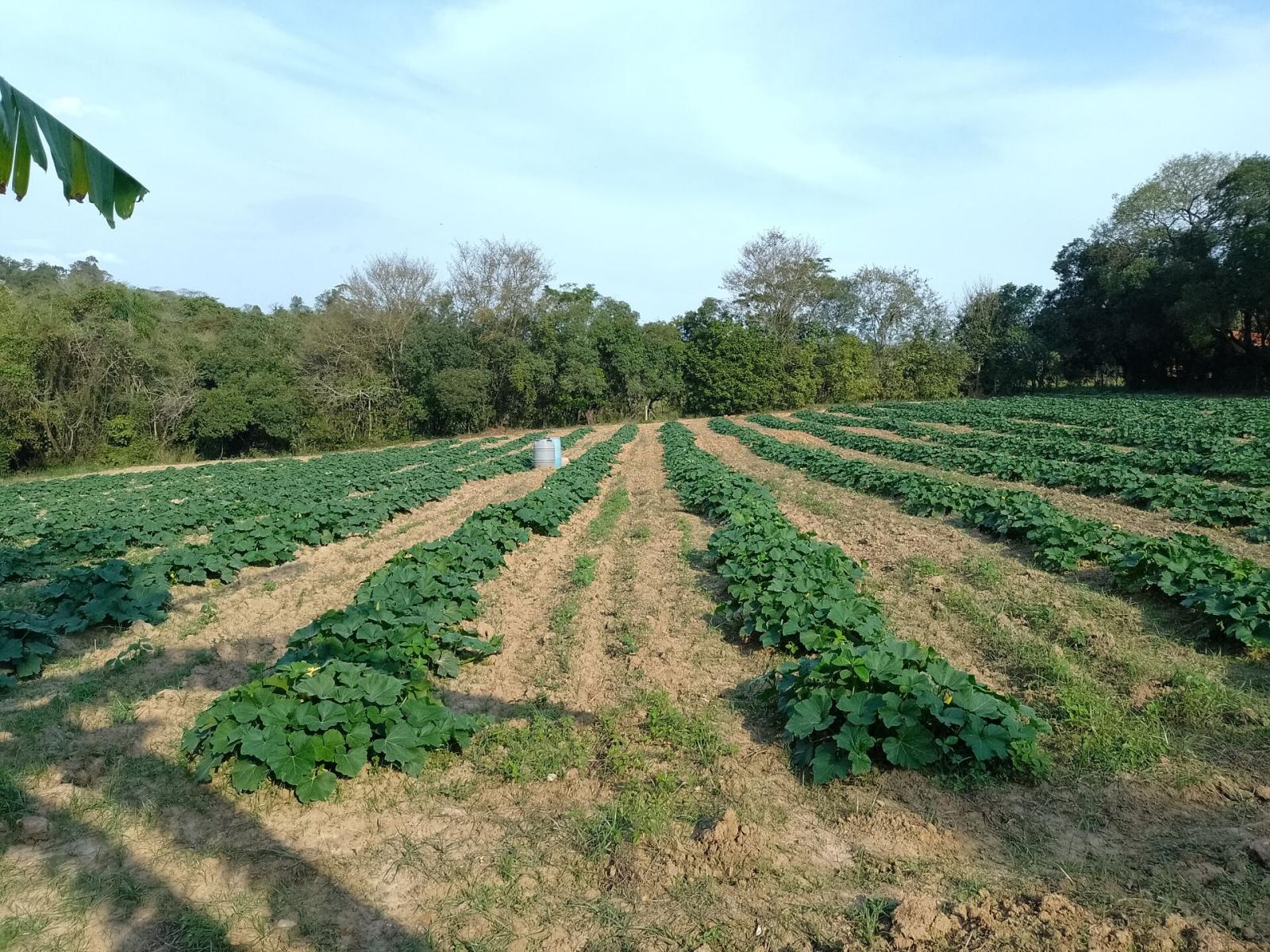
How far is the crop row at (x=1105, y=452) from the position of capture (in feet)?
47.4

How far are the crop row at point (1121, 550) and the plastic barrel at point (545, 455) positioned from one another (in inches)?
394

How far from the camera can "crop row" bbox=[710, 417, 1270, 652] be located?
5.93m

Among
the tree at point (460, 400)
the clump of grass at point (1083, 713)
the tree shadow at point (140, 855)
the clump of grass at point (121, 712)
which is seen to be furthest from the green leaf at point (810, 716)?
the tree at point (460, 400)

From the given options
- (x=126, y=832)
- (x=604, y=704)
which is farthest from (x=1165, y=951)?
(x=126, y=832)

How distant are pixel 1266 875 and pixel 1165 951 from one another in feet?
3.07

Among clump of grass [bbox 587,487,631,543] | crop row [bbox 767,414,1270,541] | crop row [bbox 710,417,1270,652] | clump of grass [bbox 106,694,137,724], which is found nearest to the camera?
clump of grass [bbox 106,694,137,724]

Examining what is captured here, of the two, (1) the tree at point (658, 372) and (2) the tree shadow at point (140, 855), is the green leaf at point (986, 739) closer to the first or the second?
(2) the tree shadow at point (140, 855)

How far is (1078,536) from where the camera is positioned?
864 cm

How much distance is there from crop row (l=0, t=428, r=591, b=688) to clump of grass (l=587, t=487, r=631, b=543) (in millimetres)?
4067

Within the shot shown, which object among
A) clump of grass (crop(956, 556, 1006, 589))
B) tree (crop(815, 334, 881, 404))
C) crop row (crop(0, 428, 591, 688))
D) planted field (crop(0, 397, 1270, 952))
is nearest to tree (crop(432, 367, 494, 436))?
tree (crop(815, 334, 881, 404))

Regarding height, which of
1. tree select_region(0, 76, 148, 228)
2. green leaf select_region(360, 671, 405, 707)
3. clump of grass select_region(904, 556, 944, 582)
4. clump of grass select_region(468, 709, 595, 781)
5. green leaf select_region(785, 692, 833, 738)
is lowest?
clump of grass select_region(468, 709, 595, 781)

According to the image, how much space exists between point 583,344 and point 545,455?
25438mm

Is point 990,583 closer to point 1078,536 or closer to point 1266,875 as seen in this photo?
point 1078,536

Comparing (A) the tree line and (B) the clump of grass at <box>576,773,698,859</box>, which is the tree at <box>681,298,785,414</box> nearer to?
(A) the tree line
